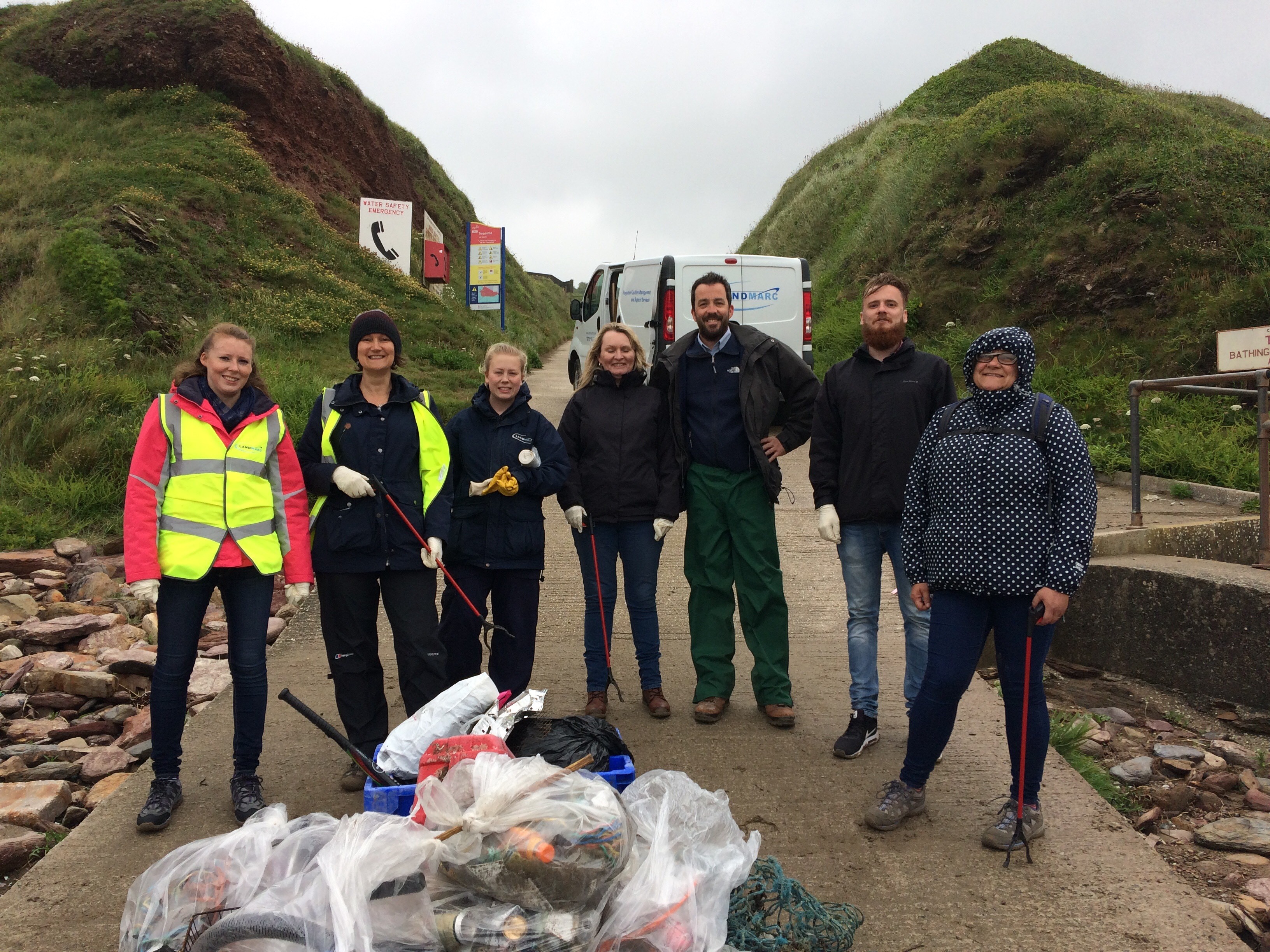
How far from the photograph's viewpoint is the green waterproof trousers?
4488 millimetres

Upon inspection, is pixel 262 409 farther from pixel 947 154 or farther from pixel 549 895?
pixel 947 154

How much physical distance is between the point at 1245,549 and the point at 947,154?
13.9m

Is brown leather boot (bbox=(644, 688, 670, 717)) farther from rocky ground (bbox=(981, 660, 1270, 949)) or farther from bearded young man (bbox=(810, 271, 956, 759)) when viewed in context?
rocky ground (bbox=(981, 660, 1270, 949))

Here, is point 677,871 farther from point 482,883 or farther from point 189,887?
point 189,887

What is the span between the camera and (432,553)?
3871mm

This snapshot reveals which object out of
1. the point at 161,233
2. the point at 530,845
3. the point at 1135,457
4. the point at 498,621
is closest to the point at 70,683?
the point at 498,621

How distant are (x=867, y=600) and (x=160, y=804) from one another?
2.91 m

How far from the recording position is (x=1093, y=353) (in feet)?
40.9

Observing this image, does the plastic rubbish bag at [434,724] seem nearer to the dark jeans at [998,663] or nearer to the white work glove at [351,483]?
the white work glove at [351,483]

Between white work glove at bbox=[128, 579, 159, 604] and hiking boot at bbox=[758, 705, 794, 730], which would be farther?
hiking boot at bbox=[758, 705, 794, 730]

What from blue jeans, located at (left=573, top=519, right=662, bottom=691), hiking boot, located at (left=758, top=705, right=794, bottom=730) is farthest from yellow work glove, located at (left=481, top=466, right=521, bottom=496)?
hiking boot, located at (left=758, top=705, right=794, bottom=730)

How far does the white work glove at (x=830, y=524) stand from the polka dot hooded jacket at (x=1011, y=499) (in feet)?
2.41

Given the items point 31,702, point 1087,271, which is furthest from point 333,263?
point 31,702

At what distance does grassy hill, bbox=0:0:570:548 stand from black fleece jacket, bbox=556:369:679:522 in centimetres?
521
